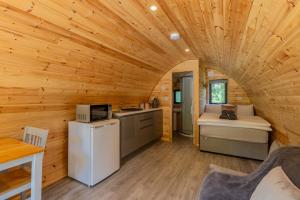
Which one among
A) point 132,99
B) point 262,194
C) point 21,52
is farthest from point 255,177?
point 132,99

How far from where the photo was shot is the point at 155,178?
8.58ft

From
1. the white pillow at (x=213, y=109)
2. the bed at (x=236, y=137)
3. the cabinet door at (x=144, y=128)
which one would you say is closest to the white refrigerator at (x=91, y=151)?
the cabinet door at (x=144, y=128)

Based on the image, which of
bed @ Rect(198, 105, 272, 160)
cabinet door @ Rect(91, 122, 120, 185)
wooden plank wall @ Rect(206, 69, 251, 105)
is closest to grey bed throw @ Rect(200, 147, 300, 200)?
cabinet door @ Rect(91, 122, 120, 185)

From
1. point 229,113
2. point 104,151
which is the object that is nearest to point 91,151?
point 104,151

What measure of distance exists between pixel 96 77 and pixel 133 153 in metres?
1.99

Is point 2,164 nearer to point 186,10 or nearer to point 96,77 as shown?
point 96,77

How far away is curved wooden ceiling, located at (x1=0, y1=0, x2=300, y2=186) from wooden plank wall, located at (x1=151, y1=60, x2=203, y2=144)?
1586 millimetres

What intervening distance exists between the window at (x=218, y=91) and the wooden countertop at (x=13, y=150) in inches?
204

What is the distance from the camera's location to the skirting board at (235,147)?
10.6 feet

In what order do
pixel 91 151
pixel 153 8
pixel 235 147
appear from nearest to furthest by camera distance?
pixel 153 8 < pixel 91 151 < pixel 235 147

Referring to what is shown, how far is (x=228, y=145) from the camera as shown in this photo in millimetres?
3502

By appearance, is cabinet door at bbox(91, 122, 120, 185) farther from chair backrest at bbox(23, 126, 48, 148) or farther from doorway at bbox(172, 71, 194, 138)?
doorway at bbox(172, 71, 194, 138)

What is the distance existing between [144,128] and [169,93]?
1354 millimetres

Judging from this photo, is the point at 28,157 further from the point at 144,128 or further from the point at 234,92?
the point at 234,92
